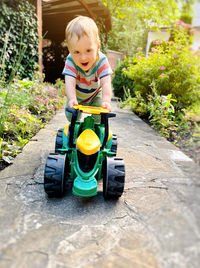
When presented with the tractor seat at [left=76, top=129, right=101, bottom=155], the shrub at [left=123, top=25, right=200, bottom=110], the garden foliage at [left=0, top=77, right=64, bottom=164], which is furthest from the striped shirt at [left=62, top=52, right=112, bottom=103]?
the shrub at [left=123, top=25, right=200, bottom=110]

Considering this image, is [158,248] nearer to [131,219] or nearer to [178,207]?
[178,207]

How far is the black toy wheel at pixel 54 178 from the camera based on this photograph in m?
1.61

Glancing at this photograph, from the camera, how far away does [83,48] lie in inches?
67.5

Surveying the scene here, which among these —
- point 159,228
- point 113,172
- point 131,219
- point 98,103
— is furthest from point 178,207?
point 98,103

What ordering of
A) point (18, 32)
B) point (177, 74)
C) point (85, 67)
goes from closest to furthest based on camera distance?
point (85, 67), point (177, 74), point (18, 32)

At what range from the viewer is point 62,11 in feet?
28.6

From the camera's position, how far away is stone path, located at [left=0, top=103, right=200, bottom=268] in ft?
A: 2.35

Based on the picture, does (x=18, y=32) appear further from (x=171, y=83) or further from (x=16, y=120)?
(x=171, y=83)

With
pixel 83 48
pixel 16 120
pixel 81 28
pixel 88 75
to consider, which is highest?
pixel 81 28

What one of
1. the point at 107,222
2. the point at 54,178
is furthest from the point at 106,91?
the point at 107,222

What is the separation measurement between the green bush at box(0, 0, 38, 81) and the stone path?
11.7 ft

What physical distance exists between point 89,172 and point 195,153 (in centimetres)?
100

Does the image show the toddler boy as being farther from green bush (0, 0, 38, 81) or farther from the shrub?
green bush (0, 0, 38, 81)

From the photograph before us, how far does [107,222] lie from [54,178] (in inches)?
18.7
